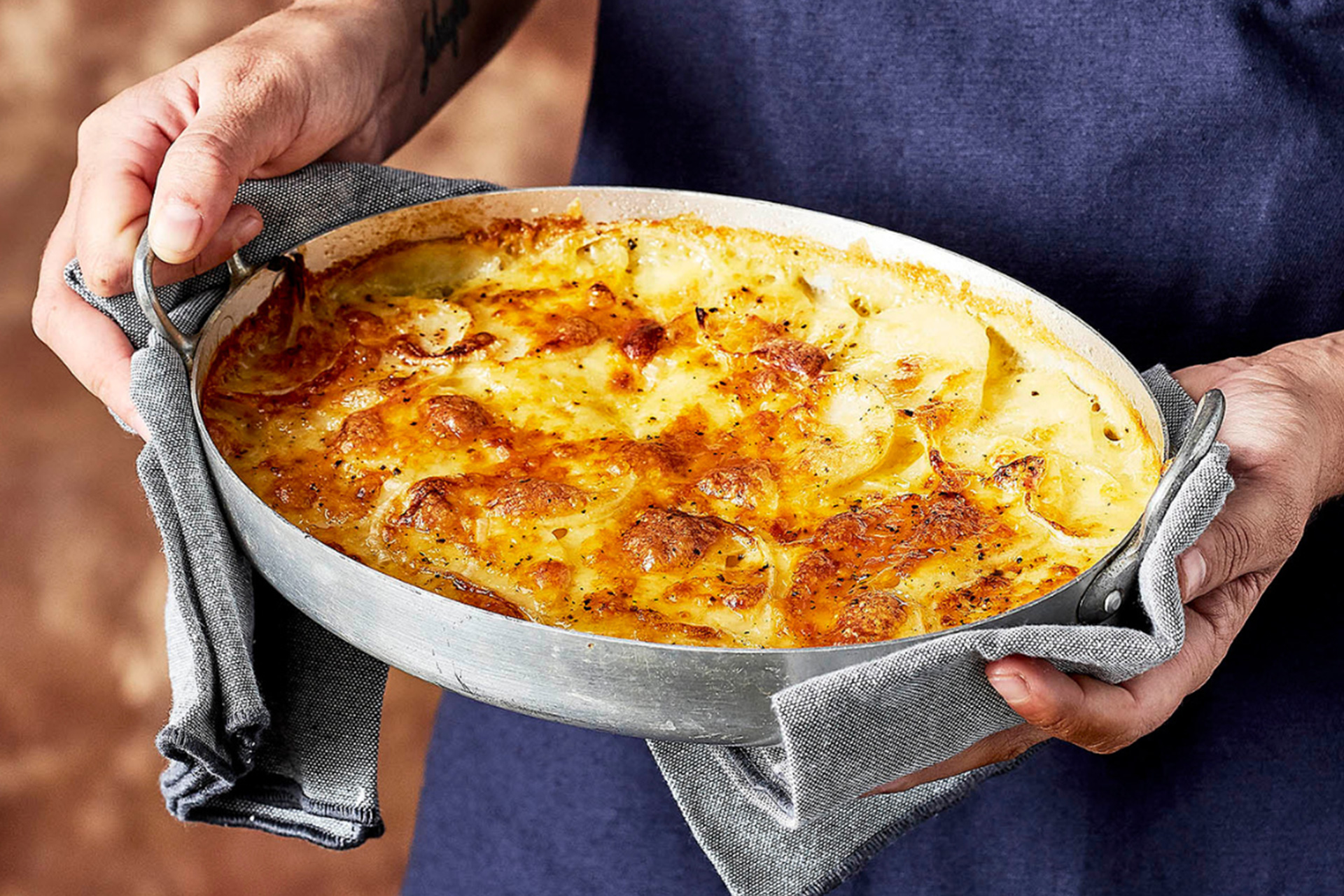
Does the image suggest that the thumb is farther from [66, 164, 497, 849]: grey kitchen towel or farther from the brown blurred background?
the brown blurred background

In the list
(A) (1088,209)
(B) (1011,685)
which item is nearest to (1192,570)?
(B) (1011,685)

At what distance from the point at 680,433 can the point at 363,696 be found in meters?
0.36

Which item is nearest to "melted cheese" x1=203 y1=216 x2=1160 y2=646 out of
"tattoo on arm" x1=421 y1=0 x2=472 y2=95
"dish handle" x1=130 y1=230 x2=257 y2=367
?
"dish handle" x1=130 y1=230 x2=257 y2=367

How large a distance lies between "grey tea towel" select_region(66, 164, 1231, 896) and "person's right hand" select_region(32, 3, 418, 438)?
1.3 inches

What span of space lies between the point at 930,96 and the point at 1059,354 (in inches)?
14.4

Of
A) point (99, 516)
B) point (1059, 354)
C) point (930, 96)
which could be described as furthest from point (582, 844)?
point (99, 516)

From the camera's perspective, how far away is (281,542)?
3.08ft

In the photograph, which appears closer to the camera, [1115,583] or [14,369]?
[1115,583]

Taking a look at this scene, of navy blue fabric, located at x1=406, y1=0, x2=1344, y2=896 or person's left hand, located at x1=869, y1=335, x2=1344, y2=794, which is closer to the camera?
person's left hand, located at x1=869, y1=335, x2=1344, y2=794

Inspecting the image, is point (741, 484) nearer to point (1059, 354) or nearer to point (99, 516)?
point (1059, 354)

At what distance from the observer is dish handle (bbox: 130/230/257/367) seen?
1072 millimetres

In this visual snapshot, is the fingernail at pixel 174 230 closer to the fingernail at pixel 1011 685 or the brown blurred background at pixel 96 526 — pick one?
the fingernail at pixel 1011 685

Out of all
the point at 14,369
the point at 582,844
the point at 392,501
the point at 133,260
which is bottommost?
the point at 14,369

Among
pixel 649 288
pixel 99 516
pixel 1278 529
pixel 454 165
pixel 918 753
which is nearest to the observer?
pixel 918 753
